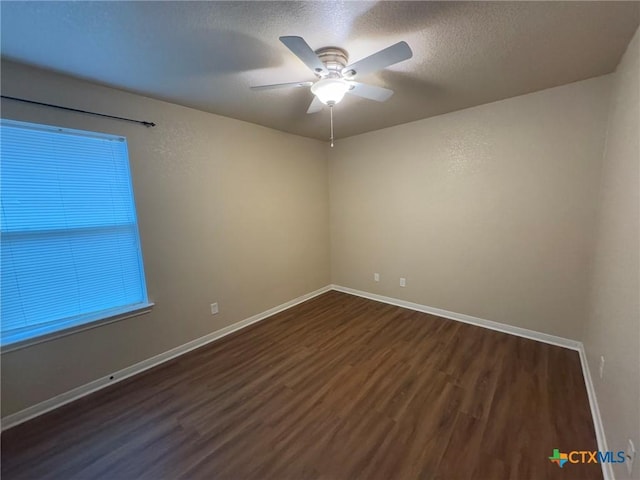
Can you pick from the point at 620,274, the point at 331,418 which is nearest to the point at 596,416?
the point at 620,274

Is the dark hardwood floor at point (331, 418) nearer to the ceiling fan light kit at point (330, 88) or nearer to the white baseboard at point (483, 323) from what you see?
the white baseboard at point (483, 323)

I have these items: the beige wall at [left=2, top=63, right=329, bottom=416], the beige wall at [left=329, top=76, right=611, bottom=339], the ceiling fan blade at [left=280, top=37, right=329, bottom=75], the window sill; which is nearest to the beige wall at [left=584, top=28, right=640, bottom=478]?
the beige wall at [left=329, top=76, right=611, bottom=339]

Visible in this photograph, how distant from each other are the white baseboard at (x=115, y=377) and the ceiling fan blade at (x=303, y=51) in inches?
106

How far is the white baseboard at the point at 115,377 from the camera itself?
1.80 m

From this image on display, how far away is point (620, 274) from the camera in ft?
4.73

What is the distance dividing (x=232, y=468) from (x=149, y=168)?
7.70ft

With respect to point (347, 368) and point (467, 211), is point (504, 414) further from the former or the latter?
point (467, 211)

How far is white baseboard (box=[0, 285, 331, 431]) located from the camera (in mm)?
1804

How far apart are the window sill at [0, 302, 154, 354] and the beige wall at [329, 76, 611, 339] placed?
2.87 m

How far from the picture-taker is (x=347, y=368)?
2.33m

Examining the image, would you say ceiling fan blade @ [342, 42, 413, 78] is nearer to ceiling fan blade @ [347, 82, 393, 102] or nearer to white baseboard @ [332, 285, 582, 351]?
ceiling fan blade @ [347, 82, 393, 102]

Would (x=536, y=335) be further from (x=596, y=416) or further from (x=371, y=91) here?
(x=371, y=91)

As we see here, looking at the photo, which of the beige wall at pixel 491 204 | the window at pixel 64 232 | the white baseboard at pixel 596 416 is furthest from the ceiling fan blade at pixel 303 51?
the white baseboard at pixel 596 416

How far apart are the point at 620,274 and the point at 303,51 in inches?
82.7
